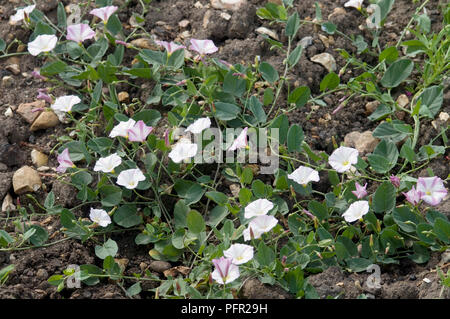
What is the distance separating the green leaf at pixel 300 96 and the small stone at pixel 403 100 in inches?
13.4

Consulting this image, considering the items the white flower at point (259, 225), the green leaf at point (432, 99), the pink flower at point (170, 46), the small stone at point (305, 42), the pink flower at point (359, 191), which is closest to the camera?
the white flower at point (259, 225)

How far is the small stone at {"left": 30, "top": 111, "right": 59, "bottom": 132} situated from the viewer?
254 centimetres

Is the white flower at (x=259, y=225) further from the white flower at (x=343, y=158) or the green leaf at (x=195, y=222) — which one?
the white flower at (x=343, y=158)

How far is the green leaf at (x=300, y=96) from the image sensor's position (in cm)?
244

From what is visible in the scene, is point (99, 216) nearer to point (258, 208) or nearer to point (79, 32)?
point (258, 208)

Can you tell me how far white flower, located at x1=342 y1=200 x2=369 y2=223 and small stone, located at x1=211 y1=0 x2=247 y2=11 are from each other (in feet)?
3.45

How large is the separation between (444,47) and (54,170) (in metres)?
1.45

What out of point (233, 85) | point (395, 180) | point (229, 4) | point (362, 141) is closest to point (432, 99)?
point (362, 141)

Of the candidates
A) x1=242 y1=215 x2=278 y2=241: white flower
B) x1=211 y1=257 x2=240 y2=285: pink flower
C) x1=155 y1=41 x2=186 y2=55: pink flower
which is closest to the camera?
x1=211 y1=257 x2=240 y2=285: pink flower

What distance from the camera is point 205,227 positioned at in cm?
219

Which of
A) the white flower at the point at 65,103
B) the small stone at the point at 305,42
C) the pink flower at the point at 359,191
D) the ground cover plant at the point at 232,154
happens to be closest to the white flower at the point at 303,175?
the ground cover plant at the point at 232,154

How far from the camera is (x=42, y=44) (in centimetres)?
253

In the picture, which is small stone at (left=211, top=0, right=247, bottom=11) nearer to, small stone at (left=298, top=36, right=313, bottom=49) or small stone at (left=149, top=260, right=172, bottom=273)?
small stone at (left=298, top=36, right=313, bottom=49)

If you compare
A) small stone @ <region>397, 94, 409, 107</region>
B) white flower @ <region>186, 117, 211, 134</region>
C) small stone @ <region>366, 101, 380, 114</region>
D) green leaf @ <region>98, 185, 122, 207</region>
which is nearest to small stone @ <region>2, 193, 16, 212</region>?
green leaf @ <region>98, 185, 122, 207</region>
